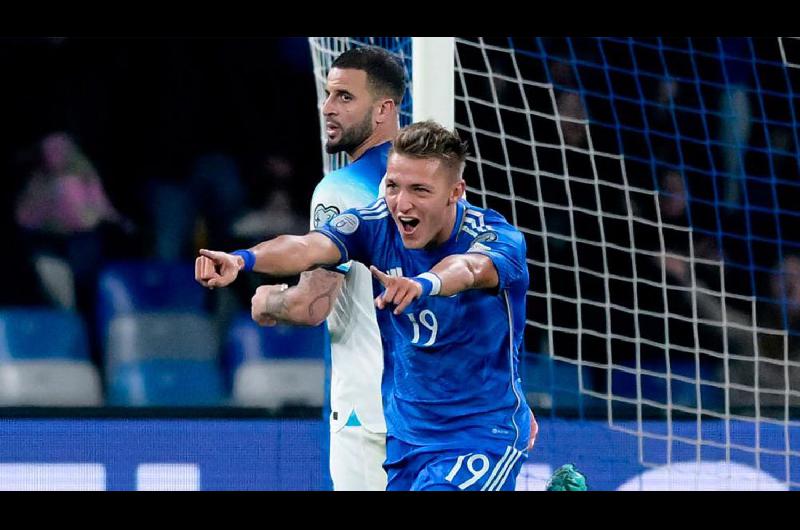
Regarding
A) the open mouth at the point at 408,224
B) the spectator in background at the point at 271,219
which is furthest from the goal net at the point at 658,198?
the open mouth at the point at 408,224

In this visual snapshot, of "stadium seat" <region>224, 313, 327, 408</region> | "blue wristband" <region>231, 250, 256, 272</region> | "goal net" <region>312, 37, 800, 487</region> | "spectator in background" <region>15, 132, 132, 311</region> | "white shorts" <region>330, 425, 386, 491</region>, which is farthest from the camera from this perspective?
"spectator in background" <region>15, 132, 132, 311</region>

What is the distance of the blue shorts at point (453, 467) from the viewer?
3.50 meters

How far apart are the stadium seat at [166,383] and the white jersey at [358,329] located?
2.92m

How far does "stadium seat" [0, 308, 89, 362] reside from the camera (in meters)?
7.21

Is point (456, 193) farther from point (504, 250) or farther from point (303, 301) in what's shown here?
point (303, 301)

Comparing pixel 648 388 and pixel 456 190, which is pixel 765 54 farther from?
pixel 456 190

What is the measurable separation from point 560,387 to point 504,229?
3352mm

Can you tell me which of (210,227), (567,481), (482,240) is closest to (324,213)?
(482,240)

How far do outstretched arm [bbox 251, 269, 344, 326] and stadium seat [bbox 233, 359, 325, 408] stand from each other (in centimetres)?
298

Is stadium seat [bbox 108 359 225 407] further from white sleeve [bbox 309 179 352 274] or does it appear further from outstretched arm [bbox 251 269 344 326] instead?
white sleeve [bbox 309 179 352 274]

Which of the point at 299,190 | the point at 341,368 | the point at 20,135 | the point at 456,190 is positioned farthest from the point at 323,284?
the point at 20,135

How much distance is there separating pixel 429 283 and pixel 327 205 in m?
0.91

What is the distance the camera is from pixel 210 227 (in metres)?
7.44

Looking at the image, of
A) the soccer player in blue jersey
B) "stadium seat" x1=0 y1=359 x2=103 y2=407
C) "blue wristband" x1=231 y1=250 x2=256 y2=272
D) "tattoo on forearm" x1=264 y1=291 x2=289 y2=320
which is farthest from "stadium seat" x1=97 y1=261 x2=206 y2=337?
"blue wristband" x1=231 y1=250 x2=256 y2=272
